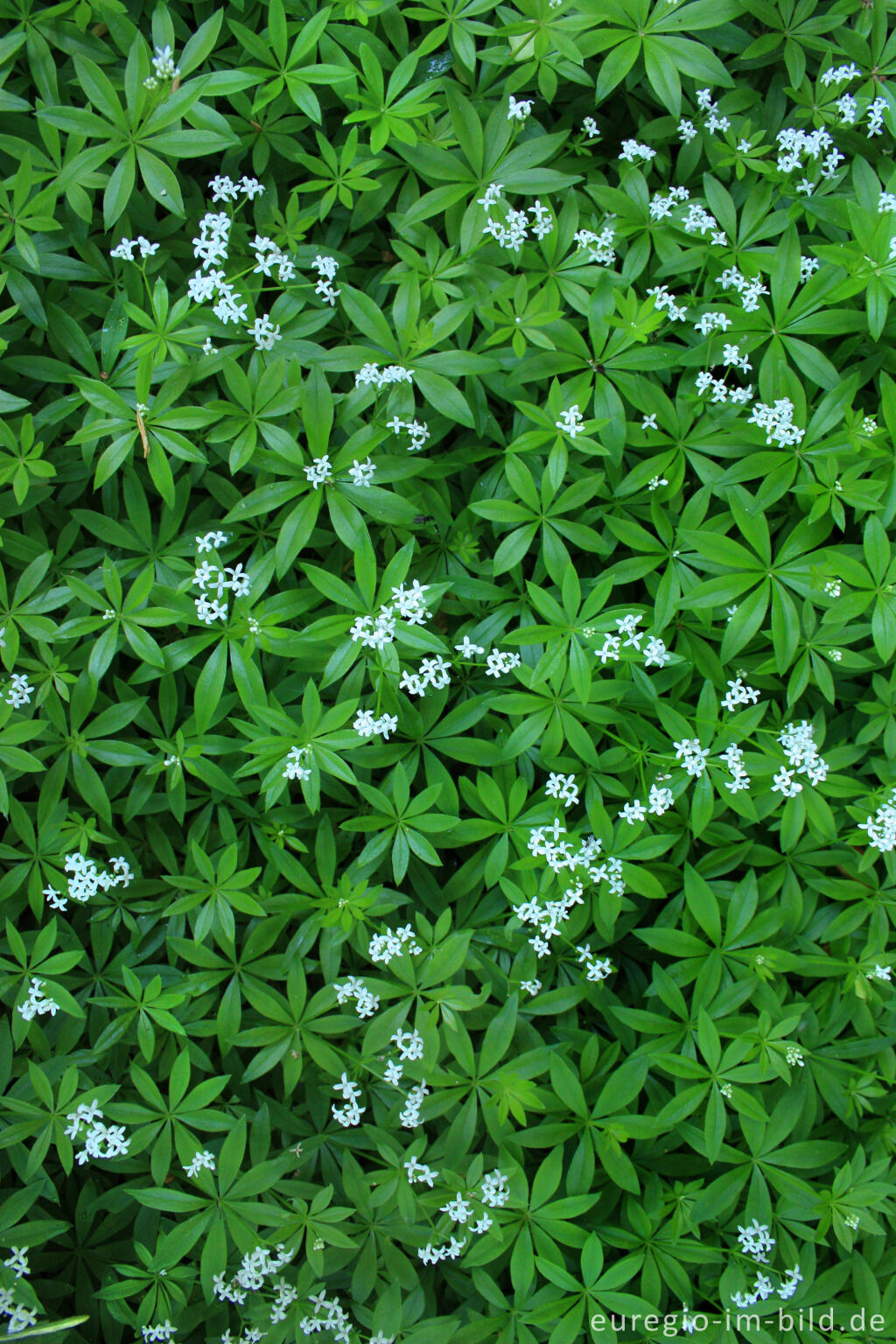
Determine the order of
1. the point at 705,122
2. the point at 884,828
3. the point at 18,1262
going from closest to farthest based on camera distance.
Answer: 1. the point at 18,1262
2. the point at 884,828
3. the point at 705,122

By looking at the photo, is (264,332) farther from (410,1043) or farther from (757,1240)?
(757,1240)

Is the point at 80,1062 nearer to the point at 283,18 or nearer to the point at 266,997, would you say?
the point at 266,997

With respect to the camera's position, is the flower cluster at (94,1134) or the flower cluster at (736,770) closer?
the flower cluster at (94,1134)

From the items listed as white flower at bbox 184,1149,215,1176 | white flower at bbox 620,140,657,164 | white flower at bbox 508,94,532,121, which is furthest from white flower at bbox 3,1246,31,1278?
white flower at bbox 620,140,657,164

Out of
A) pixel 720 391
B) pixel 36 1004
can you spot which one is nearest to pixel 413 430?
pixel 720 391

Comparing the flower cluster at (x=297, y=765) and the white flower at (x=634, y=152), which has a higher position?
the white flower at (x=634, y=152)

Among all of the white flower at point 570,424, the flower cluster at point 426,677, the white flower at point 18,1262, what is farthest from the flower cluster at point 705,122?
the white flower at point 18,1262

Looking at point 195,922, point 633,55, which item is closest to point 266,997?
point 195,922

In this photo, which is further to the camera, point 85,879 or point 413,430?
point 413,430

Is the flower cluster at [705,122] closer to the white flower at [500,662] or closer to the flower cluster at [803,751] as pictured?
the white flower at [500,662]
